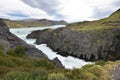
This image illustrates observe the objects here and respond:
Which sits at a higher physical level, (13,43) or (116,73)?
(116,73)

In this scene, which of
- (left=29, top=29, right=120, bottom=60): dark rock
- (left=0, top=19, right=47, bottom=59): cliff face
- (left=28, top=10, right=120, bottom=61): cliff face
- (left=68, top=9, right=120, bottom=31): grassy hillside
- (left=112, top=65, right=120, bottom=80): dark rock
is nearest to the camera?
(left=112, top=65, right=120, bottom=80): dark rock

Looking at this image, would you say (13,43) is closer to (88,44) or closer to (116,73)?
(116,73)

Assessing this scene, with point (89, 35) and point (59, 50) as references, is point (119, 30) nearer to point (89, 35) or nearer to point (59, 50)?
point (89, 35)

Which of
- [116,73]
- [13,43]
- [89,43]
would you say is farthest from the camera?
[89,43]

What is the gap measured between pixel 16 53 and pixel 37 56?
5752mm

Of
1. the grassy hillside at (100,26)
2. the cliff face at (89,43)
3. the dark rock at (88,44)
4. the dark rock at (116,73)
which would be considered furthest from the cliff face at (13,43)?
the grassy hillside at (100,26)

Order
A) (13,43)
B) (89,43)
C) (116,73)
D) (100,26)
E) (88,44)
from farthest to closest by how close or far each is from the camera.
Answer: (100,26), (89,43), (88,44), (13,43), (116,73)

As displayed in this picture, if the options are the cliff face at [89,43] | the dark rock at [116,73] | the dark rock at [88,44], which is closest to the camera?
the dark rock at [116,73]

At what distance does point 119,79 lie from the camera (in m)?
20.4

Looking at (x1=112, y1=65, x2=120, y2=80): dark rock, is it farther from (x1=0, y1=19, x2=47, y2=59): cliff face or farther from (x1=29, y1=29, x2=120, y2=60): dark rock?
(x1=29, y1=29, x2=120, y2=60): dark rock

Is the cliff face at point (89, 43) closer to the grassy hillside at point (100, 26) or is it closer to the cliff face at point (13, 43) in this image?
the grassy hillside at point (100, 26)

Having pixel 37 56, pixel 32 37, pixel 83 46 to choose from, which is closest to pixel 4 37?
pixel 37 56

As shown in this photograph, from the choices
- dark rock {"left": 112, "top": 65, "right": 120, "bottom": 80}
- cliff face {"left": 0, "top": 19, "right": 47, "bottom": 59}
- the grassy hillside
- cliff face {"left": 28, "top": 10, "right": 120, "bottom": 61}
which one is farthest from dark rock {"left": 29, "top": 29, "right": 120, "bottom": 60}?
dark rock {"left": 112, "top": 65, "right": 120, "bottom": 80}

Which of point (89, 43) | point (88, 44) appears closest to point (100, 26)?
point (89, 43)
